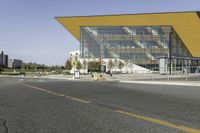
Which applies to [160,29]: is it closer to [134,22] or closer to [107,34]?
[134,22]

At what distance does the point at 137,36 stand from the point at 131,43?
8.62 feet

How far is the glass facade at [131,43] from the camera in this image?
90375 millimetres

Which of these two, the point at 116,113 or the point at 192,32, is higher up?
the point at 192,32

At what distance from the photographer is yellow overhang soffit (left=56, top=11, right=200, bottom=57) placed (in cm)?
8756

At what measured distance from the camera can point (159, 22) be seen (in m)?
89.4

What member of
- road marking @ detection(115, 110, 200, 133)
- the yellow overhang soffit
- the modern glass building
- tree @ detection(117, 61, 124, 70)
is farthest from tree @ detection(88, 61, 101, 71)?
road marking @ detection(115, 110, 200, 133)

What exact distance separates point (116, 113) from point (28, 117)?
2289 millimetres

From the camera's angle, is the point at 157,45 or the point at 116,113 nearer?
the point at 116,113

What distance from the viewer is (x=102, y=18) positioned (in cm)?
9194

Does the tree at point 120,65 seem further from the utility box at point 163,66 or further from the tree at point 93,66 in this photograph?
the utility box at point 163,66

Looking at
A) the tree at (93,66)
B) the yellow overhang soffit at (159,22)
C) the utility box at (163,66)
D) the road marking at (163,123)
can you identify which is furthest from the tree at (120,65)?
the road marking at (163,123)

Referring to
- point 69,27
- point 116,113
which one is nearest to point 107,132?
point 116,113

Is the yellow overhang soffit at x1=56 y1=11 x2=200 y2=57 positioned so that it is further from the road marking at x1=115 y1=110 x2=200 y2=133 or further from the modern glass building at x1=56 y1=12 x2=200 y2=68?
the road marking at x1=115 y1=110 x2=200 y2=133

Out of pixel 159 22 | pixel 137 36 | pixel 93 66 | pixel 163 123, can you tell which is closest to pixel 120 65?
pixel 93 66
